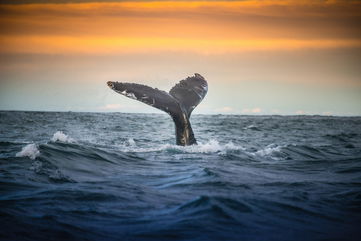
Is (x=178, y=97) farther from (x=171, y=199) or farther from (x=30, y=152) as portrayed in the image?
(x=171, y=199)

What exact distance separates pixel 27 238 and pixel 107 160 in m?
5.80

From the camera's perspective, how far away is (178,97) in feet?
34.9

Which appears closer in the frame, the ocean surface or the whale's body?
the ocean surface

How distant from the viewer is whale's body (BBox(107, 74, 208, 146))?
9312mm

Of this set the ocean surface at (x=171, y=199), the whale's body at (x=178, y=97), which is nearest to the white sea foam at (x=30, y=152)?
the ocean surface at (x=171, y=199)

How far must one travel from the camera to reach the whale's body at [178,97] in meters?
9.31

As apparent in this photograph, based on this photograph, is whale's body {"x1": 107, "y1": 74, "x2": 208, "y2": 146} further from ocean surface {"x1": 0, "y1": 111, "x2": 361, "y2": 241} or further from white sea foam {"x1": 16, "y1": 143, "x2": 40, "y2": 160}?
white sea foam {"x1": 16, "y1": 143, "x2": 40, "y2": 160}

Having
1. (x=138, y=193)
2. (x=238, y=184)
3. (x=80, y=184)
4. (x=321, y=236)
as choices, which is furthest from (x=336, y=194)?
(x=80, y=184)

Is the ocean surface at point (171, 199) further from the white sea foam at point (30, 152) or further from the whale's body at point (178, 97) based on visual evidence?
the whale's body at point (178, 97)

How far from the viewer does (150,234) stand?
14.6 feet

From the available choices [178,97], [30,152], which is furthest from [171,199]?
[30,152]

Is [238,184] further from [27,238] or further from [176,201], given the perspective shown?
[27,238]

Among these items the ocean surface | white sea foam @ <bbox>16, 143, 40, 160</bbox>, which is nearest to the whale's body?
the ocean surface

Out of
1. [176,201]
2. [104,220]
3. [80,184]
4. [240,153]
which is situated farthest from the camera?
[240,153]
